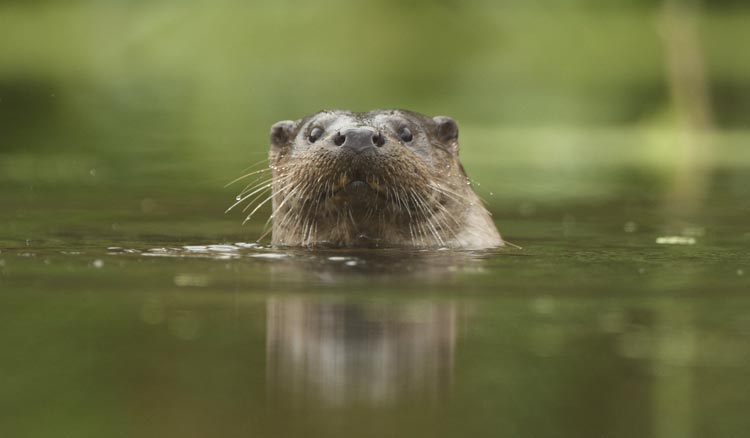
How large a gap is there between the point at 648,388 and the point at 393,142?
3.77 metres

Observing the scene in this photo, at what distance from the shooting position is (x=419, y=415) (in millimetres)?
4527

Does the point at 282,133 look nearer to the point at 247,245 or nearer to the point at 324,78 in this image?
the point at 247,245

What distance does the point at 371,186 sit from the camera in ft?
27.5

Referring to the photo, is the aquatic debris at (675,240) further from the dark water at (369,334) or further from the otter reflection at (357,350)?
the otter reflection at (357,350)

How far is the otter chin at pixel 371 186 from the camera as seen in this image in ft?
27.4

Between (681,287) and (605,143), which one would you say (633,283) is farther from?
(605,143)

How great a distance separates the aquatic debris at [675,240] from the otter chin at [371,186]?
1.11m


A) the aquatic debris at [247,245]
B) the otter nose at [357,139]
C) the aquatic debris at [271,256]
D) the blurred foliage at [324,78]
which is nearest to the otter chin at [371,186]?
the otter nose at [357,139]

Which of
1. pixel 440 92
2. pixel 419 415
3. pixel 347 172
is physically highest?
pixel 440 92

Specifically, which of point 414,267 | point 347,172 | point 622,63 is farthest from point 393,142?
point 622,63

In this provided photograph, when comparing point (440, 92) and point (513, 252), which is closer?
point (513, 252)

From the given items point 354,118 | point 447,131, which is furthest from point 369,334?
point 447,131

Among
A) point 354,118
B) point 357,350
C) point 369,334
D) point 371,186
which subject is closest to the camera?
point 357,350

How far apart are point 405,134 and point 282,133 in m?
0.79
